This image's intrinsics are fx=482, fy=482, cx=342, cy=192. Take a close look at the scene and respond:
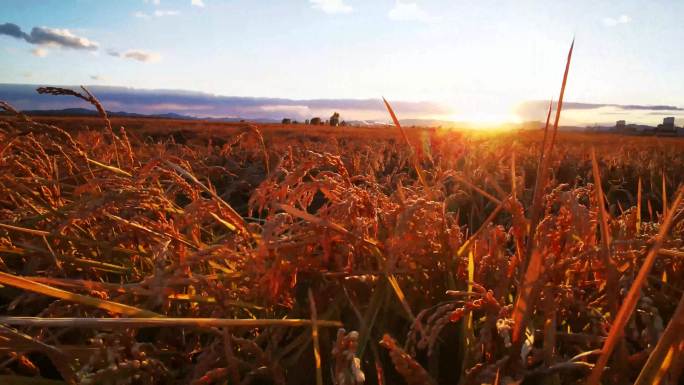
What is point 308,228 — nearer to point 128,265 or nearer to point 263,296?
point 263,296

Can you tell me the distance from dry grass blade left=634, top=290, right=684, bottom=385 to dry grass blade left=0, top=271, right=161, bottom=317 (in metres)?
0.89

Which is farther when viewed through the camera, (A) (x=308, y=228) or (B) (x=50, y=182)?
(B) (x=50, y=182)

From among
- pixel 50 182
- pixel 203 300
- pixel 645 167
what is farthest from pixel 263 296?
pixel 645 167

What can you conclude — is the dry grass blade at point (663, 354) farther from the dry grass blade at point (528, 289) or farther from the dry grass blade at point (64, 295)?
the dry grass blade at point (64, 295)

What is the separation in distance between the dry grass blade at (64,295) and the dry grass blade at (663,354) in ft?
2.90

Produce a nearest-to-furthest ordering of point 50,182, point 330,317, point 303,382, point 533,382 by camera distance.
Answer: point 533,382
point 303,382
point 330,317
point 50,182

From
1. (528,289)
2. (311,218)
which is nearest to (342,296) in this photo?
(311,218)

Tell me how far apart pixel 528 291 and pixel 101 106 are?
157cm

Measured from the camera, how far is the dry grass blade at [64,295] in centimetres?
83

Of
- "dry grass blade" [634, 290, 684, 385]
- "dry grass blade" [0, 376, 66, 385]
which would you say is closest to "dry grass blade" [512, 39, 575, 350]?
"dry grass blade" [634, 290, 684, 385]

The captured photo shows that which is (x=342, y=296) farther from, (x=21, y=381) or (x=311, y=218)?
(x=21, y=381)

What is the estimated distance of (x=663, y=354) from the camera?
72 centimetres

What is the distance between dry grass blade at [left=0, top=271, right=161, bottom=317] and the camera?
2.71ft

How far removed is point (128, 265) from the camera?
5.61 feet
